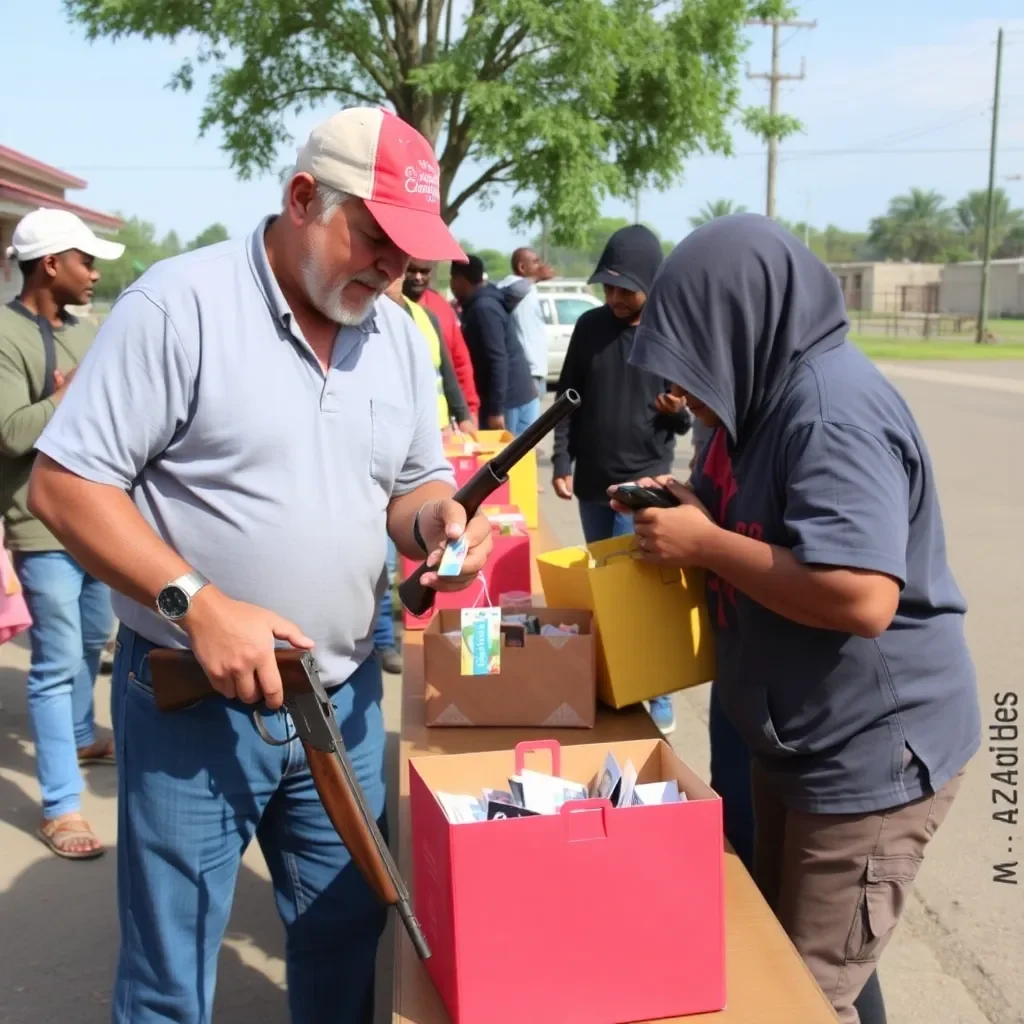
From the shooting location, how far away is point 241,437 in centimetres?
190

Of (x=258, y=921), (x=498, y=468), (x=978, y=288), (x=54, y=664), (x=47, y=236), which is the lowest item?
(x=258, y=921)

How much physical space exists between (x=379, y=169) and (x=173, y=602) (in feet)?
2.52

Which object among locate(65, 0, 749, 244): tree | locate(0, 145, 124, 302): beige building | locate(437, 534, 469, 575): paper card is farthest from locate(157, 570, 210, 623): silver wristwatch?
locate(65, 0, 749, 244): tree

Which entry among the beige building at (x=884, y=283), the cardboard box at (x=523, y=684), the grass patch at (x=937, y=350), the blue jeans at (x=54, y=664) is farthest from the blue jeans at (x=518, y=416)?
the beige building at (x=884, y=283)

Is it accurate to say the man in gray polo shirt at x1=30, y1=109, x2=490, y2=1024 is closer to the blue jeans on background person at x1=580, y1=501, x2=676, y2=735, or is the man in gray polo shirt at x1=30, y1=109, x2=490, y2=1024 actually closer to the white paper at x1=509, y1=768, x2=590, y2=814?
the white paper at x1=509, y1=768, x2=590, y2=814

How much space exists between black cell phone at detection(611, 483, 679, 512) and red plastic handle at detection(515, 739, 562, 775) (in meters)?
0.55

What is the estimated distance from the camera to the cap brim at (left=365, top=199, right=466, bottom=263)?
6.15 ft

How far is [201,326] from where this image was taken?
6.13 feet

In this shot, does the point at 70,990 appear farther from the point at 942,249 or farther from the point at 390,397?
the point at 942,249

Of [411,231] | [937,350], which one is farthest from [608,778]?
[937,350]

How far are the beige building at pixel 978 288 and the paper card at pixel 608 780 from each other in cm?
6891

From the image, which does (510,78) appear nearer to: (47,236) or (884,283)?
(47,236)

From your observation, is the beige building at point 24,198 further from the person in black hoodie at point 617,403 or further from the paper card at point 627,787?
the paper card at point 627,787

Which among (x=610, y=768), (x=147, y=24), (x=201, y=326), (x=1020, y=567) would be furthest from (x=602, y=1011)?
(x=147, y=24)
